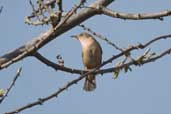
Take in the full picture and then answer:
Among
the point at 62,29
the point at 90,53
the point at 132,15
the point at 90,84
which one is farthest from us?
the point at 90,53

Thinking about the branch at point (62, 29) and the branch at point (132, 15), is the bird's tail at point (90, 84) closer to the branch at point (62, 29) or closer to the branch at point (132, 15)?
the branch at point (62, 29)

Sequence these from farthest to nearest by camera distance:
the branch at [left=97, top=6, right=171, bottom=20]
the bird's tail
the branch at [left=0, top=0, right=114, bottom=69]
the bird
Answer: the bird
the bird's tail
the branch at [left=0, top=0, right=114, bottom=69]
the branch at [left=97, top=6, right=171, bottom=20]

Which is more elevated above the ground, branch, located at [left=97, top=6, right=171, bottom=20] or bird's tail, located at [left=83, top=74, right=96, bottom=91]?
branch, located at [left=97, top=6, right=171, bottom=20]

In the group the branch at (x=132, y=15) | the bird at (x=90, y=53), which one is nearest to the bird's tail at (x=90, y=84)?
the bird at (x=90, y=53)

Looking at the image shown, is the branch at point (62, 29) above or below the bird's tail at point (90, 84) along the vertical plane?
above

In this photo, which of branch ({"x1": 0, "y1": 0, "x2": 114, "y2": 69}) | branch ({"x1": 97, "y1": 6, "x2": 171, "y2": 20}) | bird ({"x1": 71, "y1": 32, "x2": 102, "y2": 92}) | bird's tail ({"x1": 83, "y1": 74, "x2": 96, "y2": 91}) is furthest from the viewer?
bird ({"x1": 71, "y1": 32, "x2": 102, "y2": 92})

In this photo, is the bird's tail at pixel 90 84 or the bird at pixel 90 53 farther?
the bird at pixel 90 53

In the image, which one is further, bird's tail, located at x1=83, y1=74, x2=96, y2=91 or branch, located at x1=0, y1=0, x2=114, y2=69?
bird's tail, located at x1=83, y1=74, x2=96, y2=91

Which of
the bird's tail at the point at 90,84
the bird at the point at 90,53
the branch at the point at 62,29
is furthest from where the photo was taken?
the bird at the point at 90,53

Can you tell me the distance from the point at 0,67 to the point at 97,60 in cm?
411

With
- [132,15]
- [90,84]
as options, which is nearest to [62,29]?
[132,15]

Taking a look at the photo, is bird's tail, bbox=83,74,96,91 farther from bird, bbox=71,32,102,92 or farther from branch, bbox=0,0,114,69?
branch, bbox=0,0,114,69

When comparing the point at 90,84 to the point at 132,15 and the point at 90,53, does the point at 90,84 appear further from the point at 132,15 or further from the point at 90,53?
the point at 132,15

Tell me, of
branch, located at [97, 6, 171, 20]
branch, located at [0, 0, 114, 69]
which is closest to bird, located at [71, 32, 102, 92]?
branch, located at [0, 0, 114, 69]
